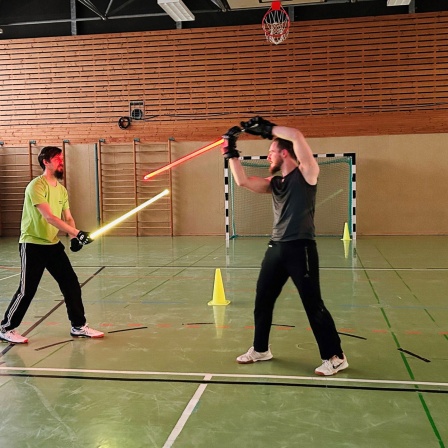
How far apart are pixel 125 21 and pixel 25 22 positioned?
344cm

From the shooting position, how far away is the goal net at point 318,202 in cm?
1584

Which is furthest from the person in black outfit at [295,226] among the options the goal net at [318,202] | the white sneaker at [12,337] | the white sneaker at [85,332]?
the goal net at [318,202]

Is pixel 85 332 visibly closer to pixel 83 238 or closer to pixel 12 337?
pixel 12 337

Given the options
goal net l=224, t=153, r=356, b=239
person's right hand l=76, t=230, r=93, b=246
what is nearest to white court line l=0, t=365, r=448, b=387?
person's right hand l=76, t=230, r=93, b=246

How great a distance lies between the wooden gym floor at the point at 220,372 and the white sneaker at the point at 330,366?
0.23 feet

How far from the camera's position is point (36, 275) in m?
4.91

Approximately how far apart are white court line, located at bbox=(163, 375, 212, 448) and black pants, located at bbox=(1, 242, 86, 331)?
184 centimetres

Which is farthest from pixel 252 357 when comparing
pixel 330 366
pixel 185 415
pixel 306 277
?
pixel 185 415

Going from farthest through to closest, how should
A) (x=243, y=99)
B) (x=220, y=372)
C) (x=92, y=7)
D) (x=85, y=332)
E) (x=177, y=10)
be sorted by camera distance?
1. (x=243, y=99)
2. (x=92, y=7)
3. (x=177, y=10)
4. (x=85, y=332)
5. (x=220, y=372)

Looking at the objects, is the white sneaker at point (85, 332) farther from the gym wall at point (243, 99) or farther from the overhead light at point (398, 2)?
Result: the overhead light at point (398, 2)

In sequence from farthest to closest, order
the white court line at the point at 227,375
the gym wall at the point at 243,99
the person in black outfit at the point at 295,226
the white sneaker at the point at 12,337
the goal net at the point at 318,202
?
the goal net at the point at 318,202
the gym wall at the point at 243,99
the white sneaker at the point at 12,337
the person in black outfit at the point at 295,226
the white court line at the point at 227,375

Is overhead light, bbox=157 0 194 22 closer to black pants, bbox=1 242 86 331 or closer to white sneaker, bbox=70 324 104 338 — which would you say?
black pants, bbox=1 242 86 331

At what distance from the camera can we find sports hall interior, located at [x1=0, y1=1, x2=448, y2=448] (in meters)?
3.31

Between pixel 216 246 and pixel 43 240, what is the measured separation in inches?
342
